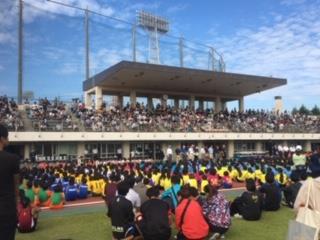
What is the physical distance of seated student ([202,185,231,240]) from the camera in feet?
28.2

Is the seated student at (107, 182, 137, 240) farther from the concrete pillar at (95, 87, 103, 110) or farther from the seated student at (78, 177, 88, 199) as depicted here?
the concrete pillar at (95, 87, 103, 110)

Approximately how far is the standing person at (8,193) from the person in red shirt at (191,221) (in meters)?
3.41

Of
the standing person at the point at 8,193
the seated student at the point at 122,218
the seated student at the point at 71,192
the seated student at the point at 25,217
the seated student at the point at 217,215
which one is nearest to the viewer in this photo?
the standing person at the point at 8,193

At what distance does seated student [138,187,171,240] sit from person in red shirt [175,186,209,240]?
27 centimetres

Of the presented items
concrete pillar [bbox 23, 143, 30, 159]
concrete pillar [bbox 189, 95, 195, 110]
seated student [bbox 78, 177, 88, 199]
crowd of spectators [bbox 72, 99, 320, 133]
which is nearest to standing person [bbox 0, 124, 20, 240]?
seated student [bbox 78, 177, 88, 199]

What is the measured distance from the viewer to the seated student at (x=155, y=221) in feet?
24.0

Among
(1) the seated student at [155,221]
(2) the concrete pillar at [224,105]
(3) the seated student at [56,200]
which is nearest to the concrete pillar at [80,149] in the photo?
(3) the seated student at [56,200]

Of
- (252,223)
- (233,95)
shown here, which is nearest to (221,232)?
(252,223)

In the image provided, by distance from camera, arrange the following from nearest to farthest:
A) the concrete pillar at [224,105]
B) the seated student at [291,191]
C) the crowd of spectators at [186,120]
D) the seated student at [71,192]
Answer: the seated student at [291,191]
the seated student at [71,192]
the crowd of spectators at [186,120]
the concrete pillar at [224,105]

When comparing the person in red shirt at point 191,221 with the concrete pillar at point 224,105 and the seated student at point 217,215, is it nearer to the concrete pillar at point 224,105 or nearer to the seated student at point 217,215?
the seated student at point 217,215

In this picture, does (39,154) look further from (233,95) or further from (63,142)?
(233,95)

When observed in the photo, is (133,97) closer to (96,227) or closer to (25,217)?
(96,227)

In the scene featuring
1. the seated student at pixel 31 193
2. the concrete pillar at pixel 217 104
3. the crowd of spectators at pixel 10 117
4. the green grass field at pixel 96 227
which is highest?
the concrete pillar at pixel 217 104

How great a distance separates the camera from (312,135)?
4659 cm
